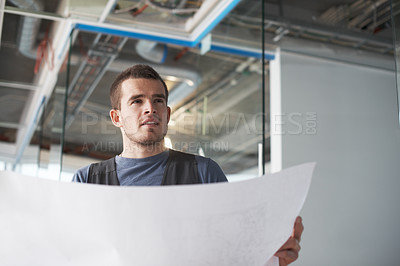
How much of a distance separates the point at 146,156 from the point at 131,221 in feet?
1.41

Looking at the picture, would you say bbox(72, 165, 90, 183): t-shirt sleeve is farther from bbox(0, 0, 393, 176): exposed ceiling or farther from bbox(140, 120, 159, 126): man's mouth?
bbox(0, 0, 393, 176): exposed ceiling

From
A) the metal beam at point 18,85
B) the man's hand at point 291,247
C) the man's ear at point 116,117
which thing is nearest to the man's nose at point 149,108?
the man's ear at point 116,117

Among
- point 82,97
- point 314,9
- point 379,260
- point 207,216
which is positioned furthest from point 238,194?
point 314,9

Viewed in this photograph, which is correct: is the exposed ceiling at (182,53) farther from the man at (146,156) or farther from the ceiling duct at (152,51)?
the man at (146,156)

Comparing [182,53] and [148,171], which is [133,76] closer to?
[148,171]

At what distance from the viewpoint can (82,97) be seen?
2.48 m

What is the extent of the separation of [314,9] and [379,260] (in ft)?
5.64

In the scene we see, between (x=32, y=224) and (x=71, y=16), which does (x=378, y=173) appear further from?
(x=32, y=224)

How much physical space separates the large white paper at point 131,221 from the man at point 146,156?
348 millimetres

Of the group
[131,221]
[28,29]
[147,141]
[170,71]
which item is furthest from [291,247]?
[28,29]

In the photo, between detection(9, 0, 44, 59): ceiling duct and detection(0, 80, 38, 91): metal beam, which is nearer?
detection(9, 0, 44, 59): ceiling duct

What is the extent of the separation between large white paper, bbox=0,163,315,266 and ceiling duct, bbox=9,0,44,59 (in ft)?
6.54

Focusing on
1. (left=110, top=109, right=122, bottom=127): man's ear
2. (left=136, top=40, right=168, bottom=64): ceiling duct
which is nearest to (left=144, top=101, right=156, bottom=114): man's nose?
(left=110, top=109, right=122, bottom=127): man's ear

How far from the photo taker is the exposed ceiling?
2330mm
